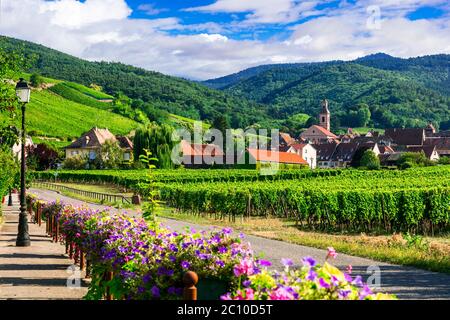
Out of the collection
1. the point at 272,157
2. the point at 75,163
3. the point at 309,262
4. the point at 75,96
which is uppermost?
the point at 75,96

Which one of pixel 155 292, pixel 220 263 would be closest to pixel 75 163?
pixel 220 263

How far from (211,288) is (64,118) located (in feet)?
436

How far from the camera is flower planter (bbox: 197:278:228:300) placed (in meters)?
5.56

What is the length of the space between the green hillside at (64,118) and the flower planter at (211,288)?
Result: 111 m

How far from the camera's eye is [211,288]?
561 cm

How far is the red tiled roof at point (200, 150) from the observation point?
103300mm

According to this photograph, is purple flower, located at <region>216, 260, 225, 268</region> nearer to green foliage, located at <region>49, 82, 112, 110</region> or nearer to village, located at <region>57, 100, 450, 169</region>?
village, located at <region>57, 100, 450, 169</region>

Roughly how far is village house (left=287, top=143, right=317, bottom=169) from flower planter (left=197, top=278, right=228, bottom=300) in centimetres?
12453

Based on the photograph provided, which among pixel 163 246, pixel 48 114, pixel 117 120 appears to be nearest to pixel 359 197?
pixel 163 246

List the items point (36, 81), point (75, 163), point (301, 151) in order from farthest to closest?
point (36, 81), point (301, 151), point (75, 163)

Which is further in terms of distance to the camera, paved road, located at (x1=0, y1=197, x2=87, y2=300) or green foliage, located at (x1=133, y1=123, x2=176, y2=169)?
green foliage, located at (x1=133, y1=123, x2=176, y2=169)

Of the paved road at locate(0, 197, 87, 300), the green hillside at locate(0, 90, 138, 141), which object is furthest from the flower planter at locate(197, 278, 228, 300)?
the green hillside at locate(0, 90, 138, 141)

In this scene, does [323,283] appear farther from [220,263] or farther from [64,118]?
[64,118]
